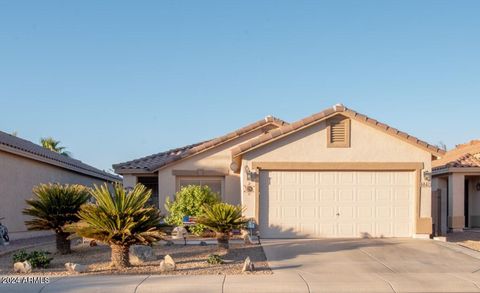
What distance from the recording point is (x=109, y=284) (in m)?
10.3

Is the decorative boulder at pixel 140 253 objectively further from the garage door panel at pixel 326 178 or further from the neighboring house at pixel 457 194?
the neighboring house at pixel 457 194

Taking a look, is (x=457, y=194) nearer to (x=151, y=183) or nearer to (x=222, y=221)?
(x=222, y=221)

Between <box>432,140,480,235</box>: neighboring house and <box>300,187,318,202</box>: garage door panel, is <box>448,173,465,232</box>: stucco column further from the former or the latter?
<box>300,187,318,202</box>: garage door panel

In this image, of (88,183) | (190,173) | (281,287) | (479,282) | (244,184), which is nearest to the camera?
(281,287)

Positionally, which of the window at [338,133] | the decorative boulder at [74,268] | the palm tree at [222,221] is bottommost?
the decorative boulder at [74,268]

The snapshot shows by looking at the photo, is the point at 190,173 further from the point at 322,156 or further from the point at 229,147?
the point at 322,156

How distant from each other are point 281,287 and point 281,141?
8.39 metres

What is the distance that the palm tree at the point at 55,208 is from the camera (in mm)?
14031

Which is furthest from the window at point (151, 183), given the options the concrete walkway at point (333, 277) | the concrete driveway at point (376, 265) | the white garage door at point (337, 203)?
the concrete walkway at point (333, 277)

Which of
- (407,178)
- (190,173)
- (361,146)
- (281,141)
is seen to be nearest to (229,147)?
(190,173)

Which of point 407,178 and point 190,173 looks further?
point 190,173

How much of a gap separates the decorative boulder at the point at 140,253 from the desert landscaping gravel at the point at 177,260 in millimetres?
224

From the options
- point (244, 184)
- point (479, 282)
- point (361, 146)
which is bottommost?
point (479, 282)

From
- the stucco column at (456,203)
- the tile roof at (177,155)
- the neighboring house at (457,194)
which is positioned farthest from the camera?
the stucco column at (456,203)
